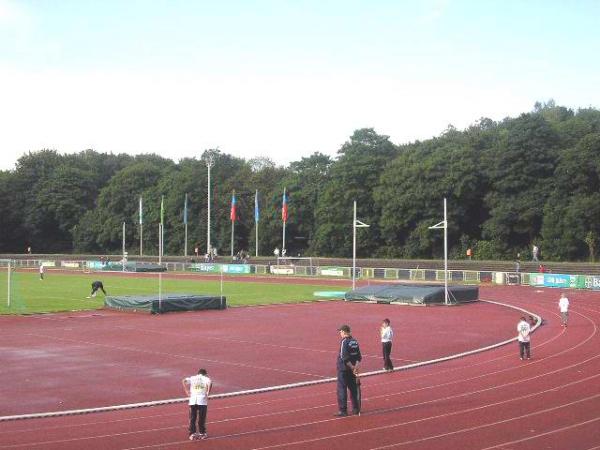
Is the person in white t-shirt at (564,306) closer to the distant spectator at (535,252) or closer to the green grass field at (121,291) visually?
the green grass field at (121,291)

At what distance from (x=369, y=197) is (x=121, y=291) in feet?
160

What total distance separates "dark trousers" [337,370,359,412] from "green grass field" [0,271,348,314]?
29.0m

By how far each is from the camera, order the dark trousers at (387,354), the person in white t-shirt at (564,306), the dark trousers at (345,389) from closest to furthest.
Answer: the dark trousers at (345,389) < the dark trousers at (387,354) < the person in white t-shirt at (564,306)

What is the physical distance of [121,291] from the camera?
5631 centimetres

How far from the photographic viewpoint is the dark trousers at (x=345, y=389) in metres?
16.3

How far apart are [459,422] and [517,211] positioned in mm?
70849

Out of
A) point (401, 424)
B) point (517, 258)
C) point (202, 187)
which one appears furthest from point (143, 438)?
point (202, 187)

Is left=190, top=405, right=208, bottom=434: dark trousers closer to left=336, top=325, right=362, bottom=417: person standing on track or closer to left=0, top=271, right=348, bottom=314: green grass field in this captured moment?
left=336, top=325, right=362, bottom=417: person standing on track

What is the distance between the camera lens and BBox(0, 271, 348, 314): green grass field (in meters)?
45.3

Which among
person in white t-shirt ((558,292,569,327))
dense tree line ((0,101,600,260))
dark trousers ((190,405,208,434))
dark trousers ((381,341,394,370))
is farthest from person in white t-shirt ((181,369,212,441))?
dense tree line ((0,101,600,260))

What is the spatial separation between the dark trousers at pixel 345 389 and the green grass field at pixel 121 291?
95.2 feet

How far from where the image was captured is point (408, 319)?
39.3 m

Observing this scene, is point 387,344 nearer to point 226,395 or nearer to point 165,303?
point 226,395

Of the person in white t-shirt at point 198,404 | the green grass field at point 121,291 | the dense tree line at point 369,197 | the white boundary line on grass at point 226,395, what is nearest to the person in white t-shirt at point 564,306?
the white boundary line on grass at point 226,395
